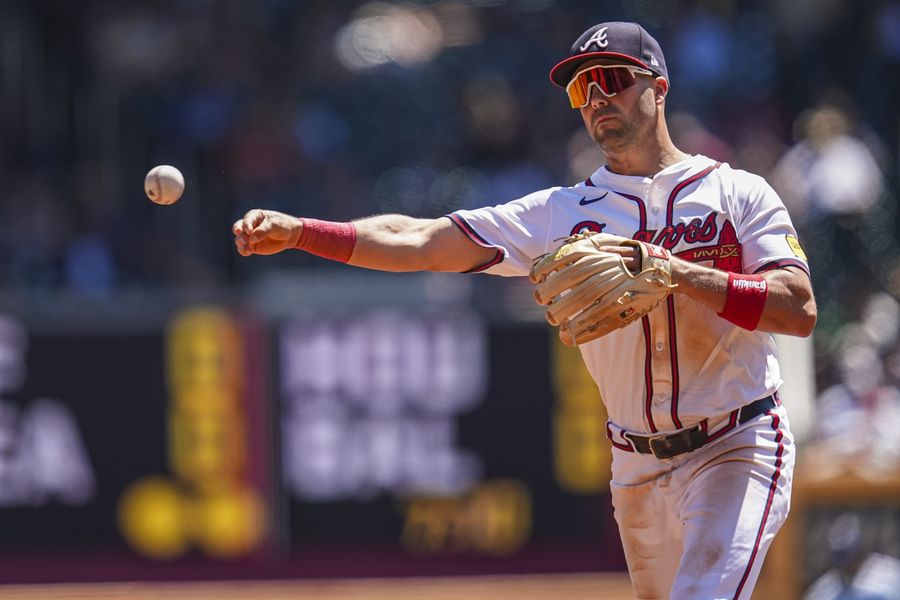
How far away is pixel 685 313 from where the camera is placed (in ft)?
15.6

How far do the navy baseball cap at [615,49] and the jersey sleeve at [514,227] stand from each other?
0.43m

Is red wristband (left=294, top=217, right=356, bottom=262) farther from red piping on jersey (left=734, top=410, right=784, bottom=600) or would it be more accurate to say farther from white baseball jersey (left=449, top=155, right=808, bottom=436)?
red piping on jersey (left=734, top=410, right=784, bottom=600)

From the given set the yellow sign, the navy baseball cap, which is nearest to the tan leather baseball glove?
the navy baseball cap

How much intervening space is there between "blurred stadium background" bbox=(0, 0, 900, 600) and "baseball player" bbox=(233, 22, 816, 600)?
3507mm

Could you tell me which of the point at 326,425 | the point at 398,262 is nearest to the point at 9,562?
the point at 326,425

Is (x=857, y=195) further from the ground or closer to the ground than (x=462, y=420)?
Result: further from the ground

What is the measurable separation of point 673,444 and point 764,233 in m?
0.73

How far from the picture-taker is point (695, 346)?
477 centimetres

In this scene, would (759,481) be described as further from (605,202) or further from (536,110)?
(536,110)

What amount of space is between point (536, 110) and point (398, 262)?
9.37m

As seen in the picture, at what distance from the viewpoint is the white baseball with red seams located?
469 centimetres

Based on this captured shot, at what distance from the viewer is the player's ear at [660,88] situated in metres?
4.94

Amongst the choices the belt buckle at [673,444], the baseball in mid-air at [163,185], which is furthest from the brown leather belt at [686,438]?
the baseball in mid-air at [163,185]

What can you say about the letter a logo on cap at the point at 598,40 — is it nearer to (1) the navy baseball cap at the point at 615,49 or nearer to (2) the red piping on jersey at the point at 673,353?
(1) the navy baseball cap at the point at 615,49
